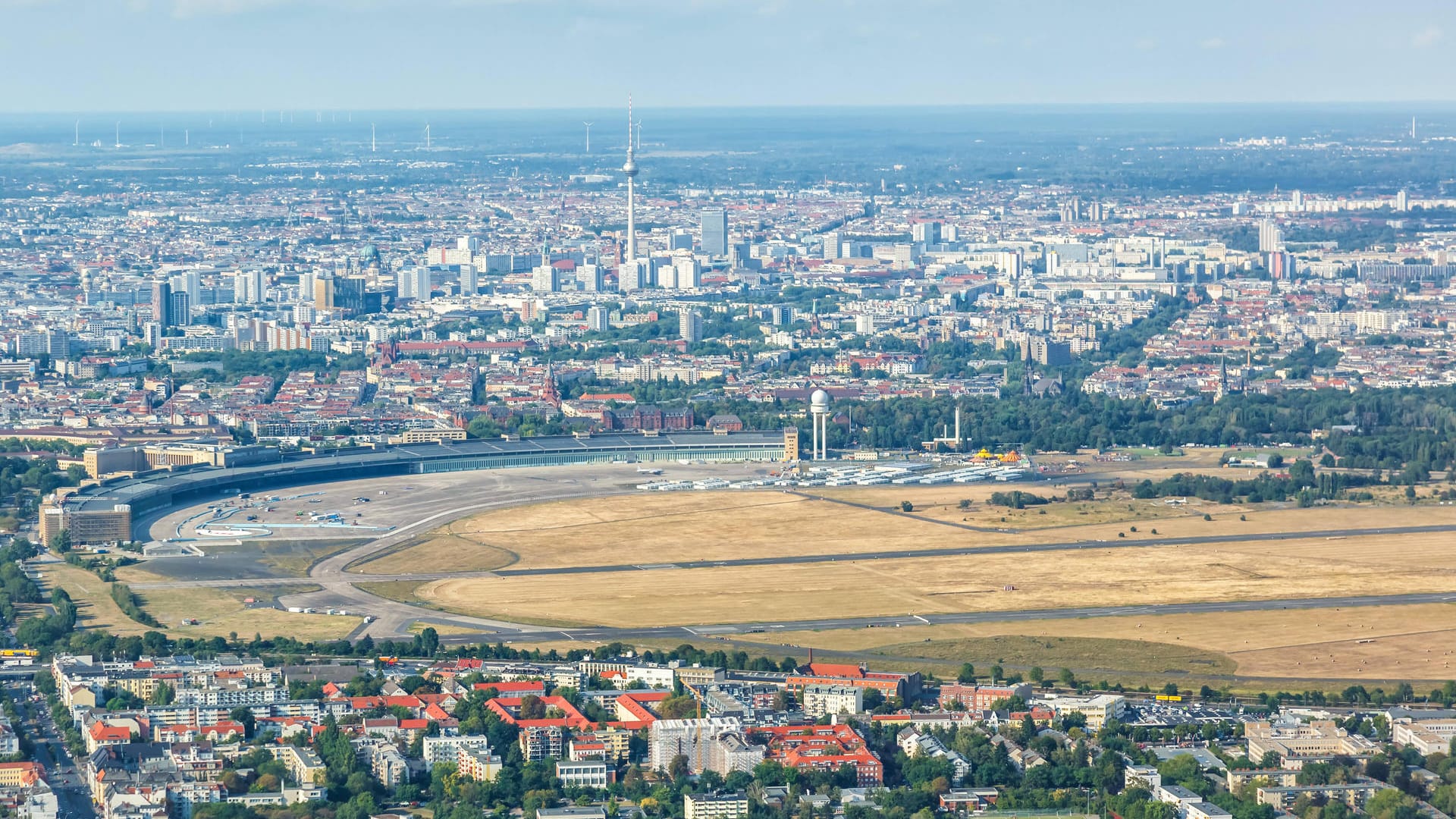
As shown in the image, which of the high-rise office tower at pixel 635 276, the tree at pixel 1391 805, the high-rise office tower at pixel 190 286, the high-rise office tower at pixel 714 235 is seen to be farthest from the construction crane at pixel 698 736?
the high-rise office tower at pixel 714 235

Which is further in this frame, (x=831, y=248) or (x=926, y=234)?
(x=926, y=234)

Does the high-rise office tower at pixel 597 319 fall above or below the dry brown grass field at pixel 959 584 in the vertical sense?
below

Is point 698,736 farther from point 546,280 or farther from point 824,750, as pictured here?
point 546,280

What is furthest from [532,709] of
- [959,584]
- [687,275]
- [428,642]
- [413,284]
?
[687,275]

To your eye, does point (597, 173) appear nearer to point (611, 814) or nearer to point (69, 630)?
point (69, 630)

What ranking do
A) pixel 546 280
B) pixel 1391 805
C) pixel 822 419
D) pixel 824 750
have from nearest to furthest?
1. pixel 1391 805
2. pixel 824 750
3. pixel 822 419
4. pixel 546 280

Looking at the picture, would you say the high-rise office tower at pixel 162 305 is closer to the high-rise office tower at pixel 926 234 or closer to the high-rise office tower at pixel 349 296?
the high-rise office tower at pixel 349 296

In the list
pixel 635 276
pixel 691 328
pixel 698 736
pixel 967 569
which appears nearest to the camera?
pixel 698 736

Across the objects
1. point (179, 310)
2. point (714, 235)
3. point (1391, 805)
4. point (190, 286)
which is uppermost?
point (1391, 805)
